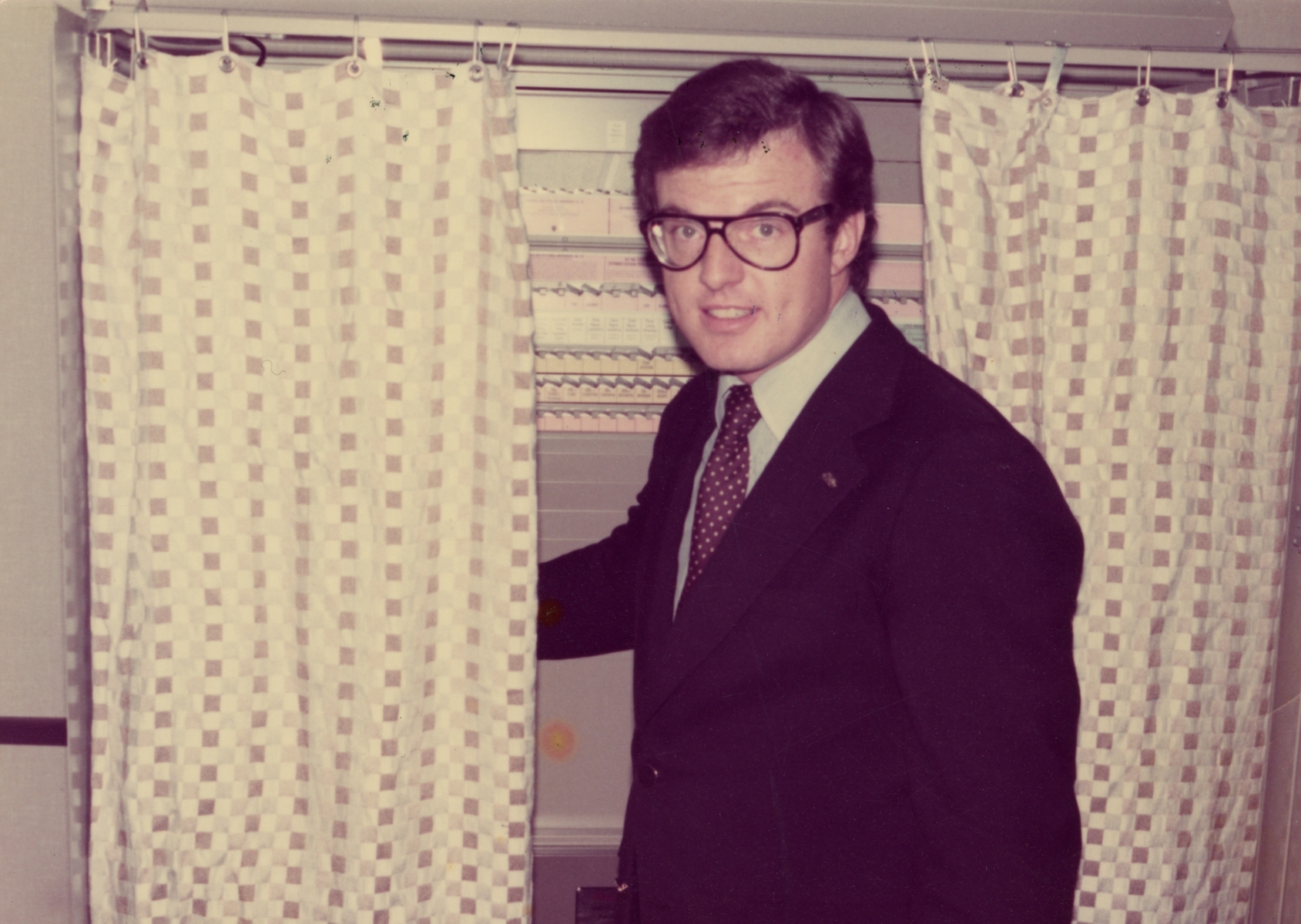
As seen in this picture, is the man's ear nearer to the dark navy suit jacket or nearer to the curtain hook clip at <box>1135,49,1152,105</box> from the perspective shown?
the dark navy suit jacket

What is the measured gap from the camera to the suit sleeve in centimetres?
92

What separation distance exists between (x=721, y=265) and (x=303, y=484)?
61cm

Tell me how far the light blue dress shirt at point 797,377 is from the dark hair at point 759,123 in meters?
0.11

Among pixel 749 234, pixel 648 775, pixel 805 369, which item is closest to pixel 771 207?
pixel 749 234

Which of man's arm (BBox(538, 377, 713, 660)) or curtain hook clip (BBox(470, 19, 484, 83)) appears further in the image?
man's arm (BBox(538, 377, 713, 660))

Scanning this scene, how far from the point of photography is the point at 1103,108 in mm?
Result: 1294

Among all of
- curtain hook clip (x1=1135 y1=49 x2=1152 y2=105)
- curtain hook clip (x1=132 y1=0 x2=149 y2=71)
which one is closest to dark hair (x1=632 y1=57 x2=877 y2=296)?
curtain hook clip (x1=1135 y1=49 x2=1152 y2=105)

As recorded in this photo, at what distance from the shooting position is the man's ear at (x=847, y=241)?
112 cm

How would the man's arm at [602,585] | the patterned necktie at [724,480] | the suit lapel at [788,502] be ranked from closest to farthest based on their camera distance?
the suit lapel at [788,502] → the patterned necktie at [724,480] → the man's arm at [602,585]

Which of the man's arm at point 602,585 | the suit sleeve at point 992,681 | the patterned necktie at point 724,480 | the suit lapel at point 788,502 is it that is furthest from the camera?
the man's arm at point 602,585

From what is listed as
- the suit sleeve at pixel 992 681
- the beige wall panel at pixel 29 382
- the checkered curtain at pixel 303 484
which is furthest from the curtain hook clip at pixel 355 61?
the suit sleeve at pixel 992 681

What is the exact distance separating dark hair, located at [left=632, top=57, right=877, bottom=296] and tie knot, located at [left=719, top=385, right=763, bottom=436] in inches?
8.9

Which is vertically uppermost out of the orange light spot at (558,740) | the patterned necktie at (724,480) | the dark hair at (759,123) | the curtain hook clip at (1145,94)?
the curtain hook clip at (1145,94)

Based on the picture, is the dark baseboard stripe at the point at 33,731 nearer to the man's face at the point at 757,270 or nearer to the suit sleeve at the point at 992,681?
the man's face at the point at 757,270
